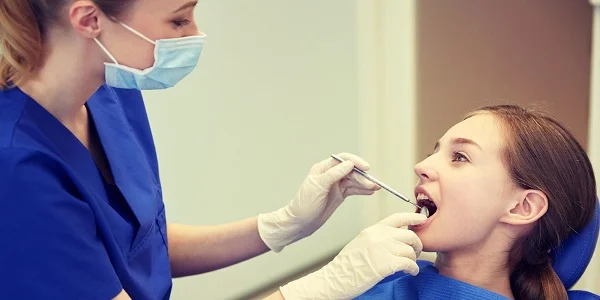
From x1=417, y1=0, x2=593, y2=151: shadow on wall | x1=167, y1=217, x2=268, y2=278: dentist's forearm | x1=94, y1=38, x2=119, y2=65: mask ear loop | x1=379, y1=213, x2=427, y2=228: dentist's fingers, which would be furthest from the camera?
x1=417, y1=0, x2=593, y2=151: shadow on wall

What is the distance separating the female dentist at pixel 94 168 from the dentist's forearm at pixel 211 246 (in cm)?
11

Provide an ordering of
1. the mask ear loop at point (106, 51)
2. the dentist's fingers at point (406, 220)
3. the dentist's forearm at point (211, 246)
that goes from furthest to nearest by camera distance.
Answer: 1. the dentist's forearm at point (211, 246)
2. the dentist's fingers at point (406, 220)
3. the mask ear loop at point (106, 51)

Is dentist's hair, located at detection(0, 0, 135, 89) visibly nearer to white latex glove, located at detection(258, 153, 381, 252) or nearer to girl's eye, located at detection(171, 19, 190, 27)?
girl's eye, located at detection(171, 19, 190, 27)

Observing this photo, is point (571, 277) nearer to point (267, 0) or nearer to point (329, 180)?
point (329, 180)

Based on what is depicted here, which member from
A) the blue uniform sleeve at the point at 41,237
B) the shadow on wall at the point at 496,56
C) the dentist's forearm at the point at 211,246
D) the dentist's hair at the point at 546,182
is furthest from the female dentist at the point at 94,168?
the shadow on wall at the point at 496,56

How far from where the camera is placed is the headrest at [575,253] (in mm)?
1388

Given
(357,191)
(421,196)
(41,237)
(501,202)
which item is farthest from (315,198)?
(41,237)

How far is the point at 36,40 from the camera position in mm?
1132

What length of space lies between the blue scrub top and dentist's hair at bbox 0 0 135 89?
0.14ft

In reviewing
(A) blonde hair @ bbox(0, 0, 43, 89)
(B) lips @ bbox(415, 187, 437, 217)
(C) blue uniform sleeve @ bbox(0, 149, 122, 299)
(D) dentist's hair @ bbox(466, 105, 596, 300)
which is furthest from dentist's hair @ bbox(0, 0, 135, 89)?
(D) dentist's hair @ bbox(466, 105, 596, 300)

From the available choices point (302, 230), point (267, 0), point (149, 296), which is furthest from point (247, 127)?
point (149, 296)

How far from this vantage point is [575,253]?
1.40 meters

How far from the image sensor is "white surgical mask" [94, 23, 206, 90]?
1.19 m

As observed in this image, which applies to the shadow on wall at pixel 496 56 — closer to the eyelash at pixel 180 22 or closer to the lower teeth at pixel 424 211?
the lower teeth at pixel 424 211
